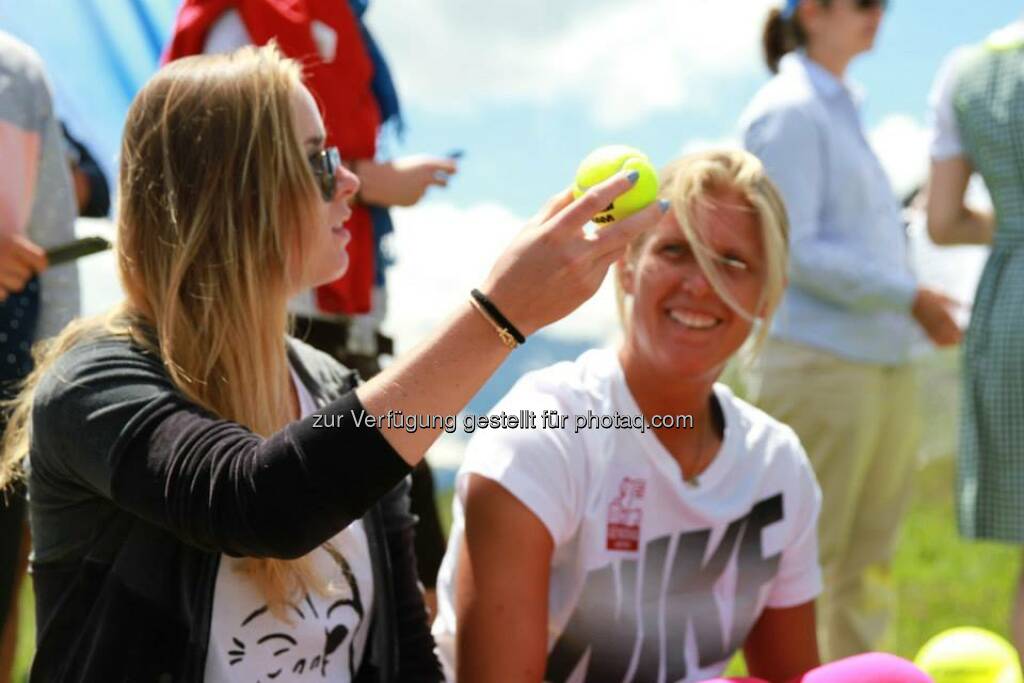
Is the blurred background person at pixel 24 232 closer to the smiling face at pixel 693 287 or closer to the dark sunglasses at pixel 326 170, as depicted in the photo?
the dark sunglasses at pixel 326 170

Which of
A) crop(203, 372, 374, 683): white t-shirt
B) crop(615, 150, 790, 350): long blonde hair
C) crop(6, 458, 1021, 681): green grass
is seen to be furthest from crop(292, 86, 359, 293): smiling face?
crop(6, 458, 1021, 681): green grass

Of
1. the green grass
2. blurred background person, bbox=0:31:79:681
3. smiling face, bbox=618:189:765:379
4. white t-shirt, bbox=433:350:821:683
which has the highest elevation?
blurred background person, bbox=0:31:79:681

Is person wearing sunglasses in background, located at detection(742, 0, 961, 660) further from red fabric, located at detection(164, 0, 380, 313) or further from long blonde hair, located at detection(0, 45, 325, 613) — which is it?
long blonde hair, located at detection(0, 45, 325, 613)

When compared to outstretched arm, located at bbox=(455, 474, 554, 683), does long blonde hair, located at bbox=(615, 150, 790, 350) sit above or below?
above

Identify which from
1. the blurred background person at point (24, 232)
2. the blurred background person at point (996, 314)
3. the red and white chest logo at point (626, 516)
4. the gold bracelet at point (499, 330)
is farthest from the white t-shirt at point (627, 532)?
the blurred background person at point (996, 314)

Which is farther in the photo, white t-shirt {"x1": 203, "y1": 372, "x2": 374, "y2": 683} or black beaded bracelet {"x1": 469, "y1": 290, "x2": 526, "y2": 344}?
white t-shirt {"x1": 203, "y1": 372, "x2": 374, "y2": 683}

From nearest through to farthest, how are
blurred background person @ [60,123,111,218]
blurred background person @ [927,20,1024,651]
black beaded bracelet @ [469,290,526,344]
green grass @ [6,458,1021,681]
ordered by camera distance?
black beaded bracelet @ [469,290,526,344] → blurred background person @ [60,123,111,218] → blurred background person @ [927,20,1024,651] → green grass @ [6,458,1021,681]

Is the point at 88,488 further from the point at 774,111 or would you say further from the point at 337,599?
the point at 774,111

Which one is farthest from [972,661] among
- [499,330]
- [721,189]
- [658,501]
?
[499,330]

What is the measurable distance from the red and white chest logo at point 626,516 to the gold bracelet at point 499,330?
77cm

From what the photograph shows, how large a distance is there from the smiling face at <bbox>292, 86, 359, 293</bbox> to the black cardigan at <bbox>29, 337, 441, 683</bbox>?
28 centimetres

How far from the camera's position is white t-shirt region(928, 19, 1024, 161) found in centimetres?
330

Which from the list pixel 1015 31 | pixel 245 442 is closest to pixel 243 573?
pixel 245 442

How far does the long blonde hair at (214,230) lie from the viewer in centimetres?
183
